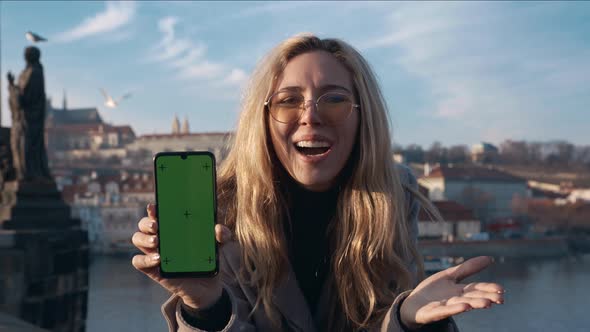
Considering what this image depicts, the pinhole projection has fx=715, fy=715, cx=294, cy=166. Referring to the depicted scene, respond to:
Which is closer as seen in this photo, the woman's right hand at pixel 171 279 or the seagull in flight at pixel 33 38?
the woman's right hand at pixel 171 279

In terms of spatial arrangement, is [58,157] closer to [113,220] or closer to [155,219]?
[113,220]

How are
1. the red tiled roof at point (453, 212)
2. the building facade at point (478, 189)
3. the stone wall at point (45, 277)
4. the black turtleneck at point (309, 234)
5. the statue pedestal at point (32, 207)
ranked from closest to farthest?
the black turtleneck at point (309, 234) → the stone wall at point (45, 277) → the statue pedestal at point (32, 207) → the red tiled roof at point (453, 212) → the building facade at point (478, 189)

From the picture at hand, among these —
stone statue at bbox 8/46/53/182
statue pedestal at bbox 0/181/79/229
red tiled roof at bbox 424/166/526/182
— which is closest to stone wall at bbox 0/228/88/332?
statue pedestal at bbox 0/181/79/229

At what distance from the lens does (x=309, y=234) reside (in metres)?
→ 0.90

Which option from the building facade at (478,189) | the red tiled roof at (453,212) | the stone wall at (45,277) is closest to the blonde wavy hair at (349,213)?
the stone wall at (45,277)

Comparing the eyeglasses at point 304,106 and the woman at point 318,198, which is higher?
the eyeglasses at point 304,106

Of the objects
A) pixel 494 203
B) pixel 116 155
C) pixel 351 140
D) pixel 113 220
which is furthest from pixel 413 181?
pixel 116 155

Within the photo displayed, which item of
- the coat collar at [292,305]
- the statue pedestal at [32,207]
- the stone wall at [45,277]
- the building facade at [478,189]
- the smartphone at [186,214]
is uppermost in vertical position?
the smartphone at [186,214]

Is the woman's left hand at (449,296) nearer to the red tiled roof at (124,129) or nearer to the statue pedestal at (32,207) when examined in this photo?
the statue pedestal at (32,207)

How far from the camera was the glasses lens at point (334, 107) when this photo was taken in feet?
2.70

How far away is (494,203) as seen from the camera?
27578mm

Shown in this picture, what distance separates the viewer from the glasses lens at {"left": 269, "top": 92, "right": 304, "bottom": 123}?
32.8 inches

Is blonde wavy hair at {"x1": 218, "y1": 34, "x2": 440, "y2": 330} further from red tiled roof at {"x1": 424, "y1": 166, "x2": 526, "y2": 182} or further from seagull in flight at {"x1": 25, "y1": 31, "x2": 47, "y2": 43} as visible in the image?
red tiled roof at {"x1": 424, "y1": 166, "x2": 526, "y2": 182}

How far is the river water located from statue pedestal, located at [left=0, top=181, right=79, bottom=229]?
1696mm
